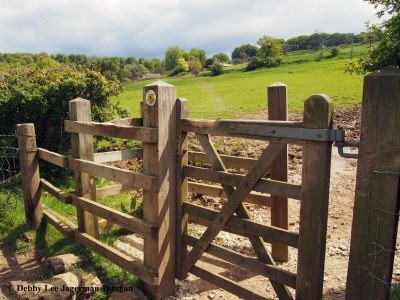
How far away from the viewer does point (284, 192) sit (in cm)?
318

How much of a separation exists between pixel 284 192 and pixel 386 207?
82 cm

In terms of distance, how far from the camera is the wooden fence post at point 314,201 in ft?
9.33

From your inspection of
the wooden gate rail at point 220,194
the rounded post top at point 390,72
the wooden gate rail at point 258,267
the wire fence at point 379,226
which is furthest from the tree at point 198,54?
the wire fence at point 379,226

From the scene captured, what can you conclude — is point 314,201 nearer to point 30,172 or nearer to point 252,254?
point 252,254

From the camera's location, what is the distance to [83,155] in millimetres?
5027

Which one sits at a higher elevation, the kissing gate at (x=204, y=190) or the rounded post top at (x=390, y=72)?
the rounded post top at (x=390, y=72)

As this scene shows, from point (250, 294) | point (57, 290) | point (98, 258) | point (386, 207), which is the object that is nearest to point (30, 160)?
point (98, 258)

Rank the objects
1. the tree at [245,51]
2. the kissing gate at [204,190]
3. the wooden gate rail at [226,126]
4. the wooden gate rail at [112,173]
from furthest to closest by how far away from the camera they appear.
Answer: the tree at [245,51] → the wooden gate rail at [112,173] → the wooden gate rail at [226,126] → the kissing gate at [204,190]

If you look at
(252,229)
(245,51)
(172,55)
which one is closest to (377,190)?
(252,229)

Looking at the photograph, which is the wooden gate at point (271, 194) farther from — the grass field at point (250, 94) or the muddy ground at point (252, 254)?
the grass field at point (250, 94)

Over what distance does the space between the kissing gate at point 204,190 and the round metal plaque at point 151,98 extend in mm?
10

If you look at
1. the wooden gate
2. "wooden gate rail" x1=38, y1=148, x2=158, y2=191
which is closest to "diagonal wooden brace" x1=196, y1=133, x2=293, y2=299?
the wooden gate

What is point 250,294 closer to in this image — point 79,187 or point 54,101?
point 79,187

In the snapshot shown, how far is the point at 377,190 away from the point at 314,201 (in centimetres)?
48
